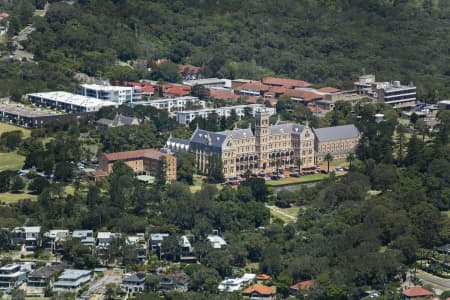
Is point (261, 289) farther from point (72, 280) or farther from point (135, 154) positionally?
point (135, 154)

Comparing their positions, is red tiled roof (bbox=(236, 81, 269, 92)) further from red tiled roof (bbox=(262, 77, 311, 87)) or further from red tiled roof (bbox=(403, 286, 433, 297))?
red tiled roof (bbox=(403, 286, 433, 297))

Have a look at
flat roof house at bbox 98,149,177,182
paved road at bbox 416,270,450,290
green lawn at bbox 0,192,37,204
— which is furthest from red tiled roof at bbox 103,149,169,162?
paved road at bbox 416,270,450,290

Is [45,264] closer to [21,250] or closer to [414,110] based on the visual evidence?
[21,250]

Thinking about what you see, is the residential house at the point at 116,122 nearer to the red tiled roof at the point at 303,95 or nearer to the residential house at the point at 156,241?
the red tiled roof at the point at 303,95

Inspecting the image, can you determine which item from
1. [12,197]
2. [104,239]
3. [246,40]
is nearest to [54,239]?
[104,239]

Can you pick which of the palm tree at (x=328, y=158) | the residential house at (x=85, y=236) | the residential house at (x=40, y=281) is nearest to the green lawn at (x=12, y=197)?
the residential house at (x=85, y=236)

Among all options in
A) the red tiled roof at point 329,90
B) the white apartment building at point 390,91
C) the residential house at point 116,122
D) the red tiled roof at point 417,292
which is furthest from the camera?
the red tiled roof at point 329,90
